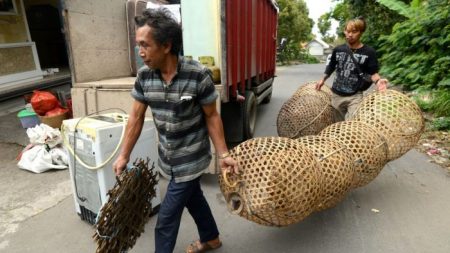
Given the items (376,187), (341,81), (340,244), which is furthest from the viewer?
(341,81)

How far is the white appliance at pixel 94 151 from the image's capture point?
8.39 feet

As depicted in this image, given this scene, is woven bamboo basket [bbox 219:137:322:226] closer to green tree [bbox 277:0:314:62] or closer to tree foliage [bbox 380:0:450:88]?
tree foliage [bbox 380:0:450:88]

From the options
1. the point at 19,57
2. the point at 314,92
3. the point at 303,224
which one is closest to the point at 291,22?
the point at 19,57

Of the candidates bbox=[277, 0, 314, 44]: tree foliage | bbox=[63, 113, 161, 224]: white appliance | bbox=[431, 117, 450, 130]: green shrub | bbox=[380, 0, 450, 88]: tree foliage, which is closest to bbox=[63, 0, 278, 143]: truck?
bbox=[63, 113, 161, 224]: white appliance

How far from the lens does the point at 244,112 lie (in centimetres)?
476

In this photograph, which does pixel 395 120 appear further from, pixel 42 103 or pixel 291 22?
pixel 291 22

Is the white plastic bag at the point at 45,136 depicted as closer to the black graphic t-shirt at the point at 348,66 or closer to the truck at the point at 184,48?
the truck at the point at 184,48

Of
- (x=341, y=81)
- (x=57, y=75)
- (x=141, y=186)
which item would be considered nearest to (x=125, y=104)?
(x=141, y=186)

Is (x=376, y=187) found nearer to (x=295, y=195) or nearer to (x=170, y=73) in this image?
(x=295, y=195)

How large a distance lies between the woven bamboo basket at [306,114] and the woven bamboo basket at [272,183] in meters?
1.73

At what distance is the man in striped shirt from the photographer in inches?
72.2

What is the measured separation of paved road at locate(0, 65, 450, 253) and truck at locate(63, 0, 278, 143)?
43.3 inches

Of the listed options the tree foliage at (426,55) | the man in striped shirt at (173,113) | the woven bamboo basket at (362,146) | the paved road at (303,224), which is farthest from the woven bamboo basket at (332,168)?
the tree foliage at (426,55)

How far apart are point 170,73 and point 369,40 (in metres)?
14.3
